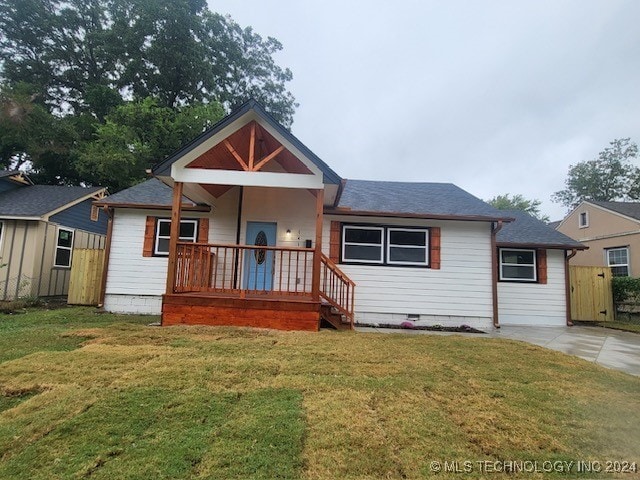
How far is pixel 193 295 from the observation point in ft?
21.8

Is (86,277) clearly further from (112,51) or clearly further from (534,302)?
(112,51)

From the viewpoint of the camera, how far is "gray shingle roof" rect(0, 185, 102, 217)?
35.9 feet

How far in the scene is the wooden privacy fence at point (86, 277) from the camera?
31.9 ft

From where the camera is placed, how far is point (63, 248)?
1184 centimetres

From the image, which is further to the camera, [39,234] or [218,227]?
[39,234]

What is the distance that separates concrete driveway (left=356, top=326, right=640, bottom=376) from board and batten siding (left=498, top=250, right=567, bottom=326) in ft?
1.44

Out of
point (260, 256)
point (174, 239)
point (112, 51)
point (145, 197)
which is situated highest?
point (112, 51)

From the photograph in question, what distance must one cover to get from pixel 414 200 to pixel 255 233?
454 cm

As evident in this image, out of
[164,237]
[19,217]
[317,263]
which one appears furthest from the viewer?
[19,217]

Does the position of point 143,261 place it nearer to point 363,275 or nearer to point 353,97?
point 363,275

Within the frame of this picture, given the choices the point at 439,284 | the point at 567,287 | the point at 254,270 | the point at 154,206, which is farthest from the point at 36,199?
the point at 567,287

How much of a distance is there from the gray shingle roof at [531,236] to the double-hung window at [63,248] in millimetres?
14208

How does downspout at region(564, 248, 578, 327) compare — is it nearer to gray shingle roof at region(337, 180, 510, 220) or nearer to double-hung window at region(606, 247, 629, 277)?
gray shingle roof at region(337, 180, 510, 220)

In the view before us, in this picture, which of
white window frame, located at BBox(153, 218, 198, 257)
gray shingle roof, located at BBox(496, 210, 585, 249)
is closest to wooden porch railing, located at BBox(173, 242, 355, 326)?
white window frame, located at BBox(153, 218, 198, 257)
